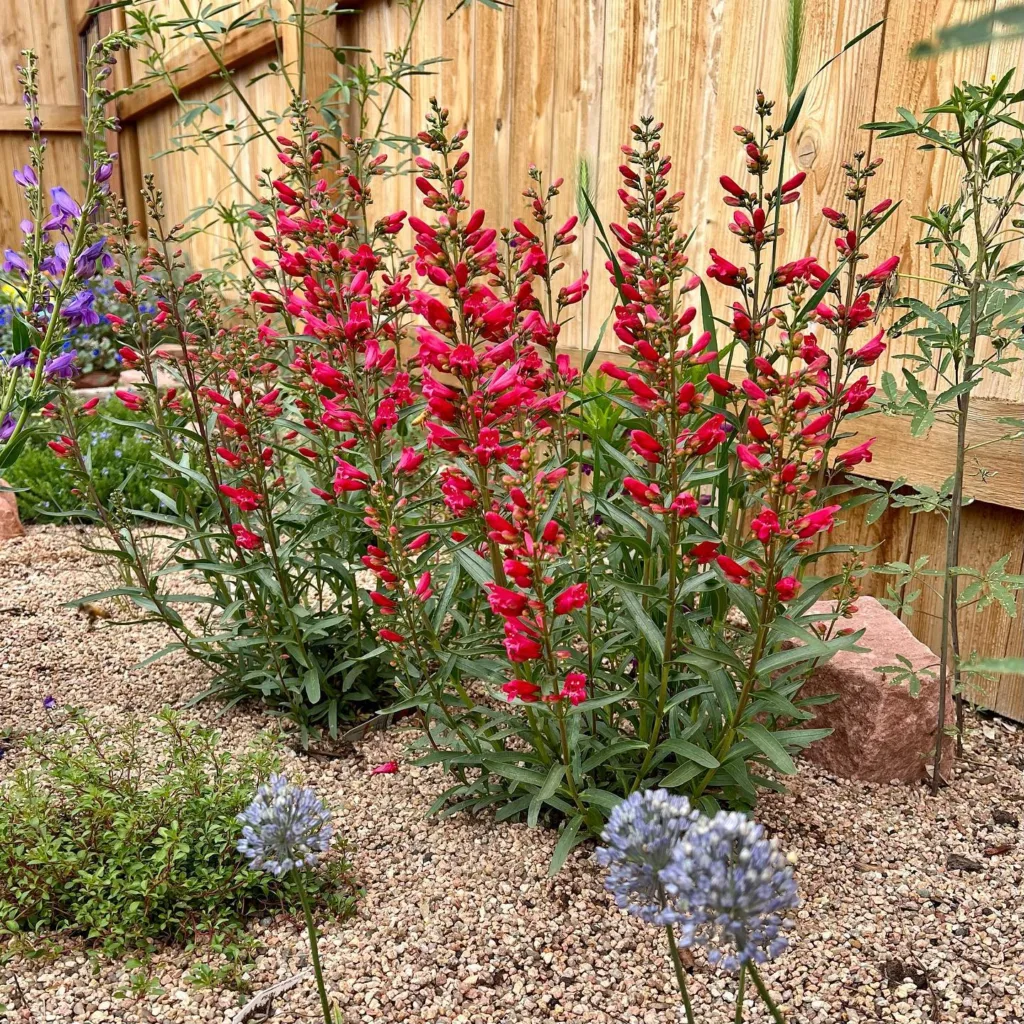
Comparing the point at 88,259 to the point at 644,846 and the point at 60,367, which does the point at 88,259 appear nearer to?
the point at 60,367

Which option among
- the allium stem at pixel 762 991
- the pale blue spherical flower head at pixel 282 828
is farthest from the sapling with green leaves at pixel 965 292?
→ the pale blue spherical flower head at pixel 282 828

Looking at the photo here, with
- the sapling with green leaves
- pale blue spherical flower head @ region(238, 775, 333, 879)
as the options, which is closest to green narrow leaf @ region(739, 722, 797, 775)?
the sapling with green leaves

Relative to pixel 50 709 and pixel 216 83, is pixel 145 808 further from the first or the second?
pixel 216 83

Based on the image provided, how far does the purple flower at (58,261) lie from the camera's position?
228 cm

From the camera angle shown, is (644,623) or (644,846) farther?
(644,623)

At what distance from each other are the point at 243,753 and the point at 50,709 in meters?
0.76

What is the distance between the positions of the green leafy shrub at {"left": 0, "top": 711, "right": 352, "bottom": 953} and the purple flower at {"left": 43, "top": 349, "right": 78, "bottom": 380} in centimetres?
83

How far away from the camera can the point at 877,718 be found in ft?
8.11

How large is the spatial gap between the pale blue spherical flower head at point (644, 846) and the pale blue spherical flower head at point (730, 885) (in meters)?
0.05

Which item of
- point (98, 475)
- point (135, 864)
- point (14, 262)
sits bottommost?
point (135, 864)

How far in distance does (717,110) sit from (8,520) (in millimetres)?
4045

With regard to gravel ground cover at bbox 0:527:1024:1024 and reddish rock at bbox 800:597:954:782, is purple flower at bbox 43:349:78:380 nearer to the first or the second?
gravel ground cover at bbox 0:527:1024:1024

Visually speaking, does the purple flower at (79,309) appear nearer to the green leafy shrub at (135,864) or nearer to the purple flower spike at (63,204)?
the purple flower spike at (63,204)

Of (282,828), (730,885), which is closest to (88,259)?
(282,828)
